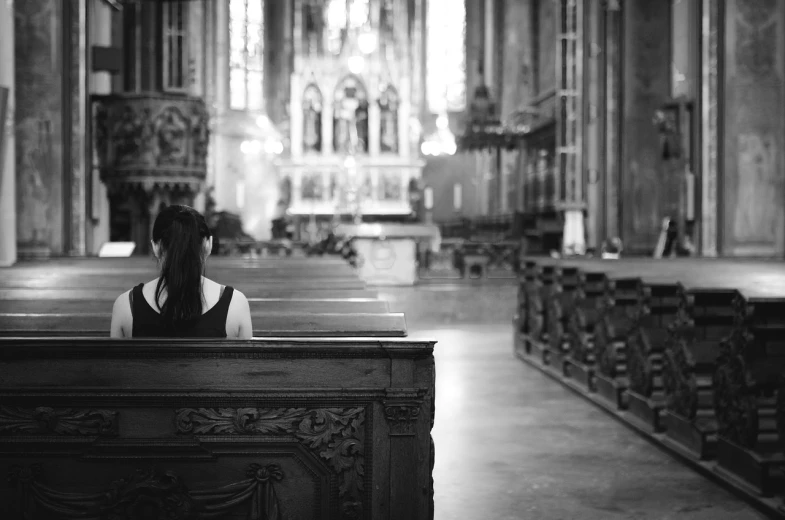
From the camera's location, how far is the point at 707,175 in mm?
12484

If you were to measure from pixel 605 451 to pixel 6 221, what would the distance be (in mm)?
6321

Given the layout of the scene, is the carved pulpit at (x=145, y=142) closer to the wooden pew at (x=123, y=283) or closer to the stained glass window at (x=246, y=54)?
the wooden pew at (x=123, y=283)

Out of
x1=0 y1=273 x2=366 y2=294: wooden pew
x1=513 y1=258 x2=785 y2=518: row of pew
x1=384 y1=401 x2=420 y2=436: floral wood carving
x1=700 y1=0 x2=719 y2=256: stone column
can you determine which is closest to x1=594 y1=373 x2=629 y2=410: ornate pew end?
x1=513 y1=258 x2=785 y2=518: row of pew

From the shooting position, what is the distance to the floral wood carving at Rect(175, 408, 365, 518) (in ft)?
A: 9.50

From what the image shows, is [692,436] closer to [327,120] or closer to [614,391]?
[614,391]

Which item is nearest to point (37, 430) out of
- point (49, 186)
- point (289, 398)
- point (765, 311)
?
point (289, 398)

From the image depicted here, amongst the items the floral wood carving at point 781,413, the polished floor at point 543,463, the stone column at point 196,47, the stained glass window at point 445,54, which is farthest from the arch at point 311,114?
the floral wood carving at point 781,413

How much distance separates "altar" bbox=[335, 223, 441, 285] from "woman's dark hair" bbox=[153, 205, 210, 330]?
14.7 metres

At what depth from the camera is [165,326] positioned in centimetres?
310

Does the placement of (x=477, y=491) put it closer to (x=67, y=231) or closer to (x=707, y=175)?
(x=67, y=231)

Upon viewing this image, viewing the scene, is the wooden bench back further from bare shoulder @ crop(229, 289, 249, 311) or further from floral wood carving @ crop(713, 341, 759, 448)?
floral wood carving @ crop(713, 341, 759, 448)

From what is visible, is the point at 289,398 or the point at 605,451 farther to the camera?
the point at 605,451

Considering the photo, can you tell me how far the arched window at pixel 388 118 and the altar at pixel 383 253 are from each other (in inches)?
222

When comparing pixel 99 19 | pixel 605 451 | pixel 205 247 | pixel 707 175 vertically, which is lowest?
pixel 605 451
